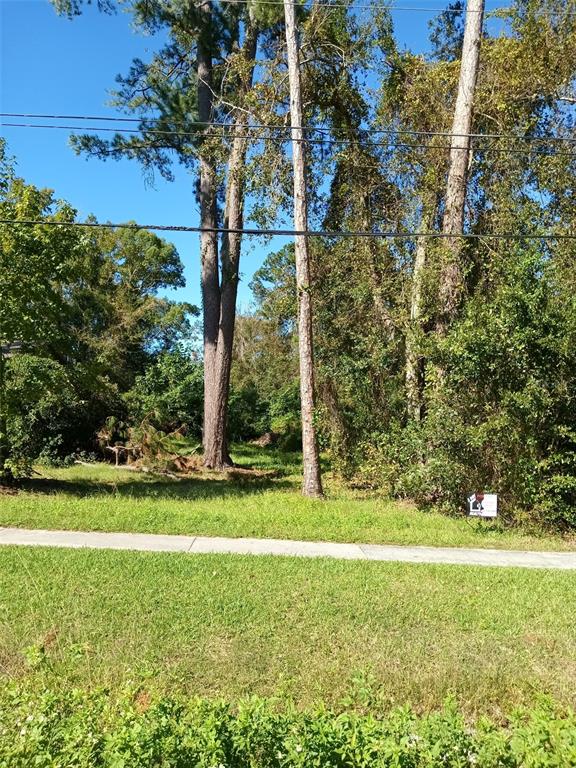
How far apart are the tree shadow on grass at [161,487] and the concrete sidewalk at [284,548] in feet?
9.40

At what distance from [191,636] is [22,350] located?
8392 mm

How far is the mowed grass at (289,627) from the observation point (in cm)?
402

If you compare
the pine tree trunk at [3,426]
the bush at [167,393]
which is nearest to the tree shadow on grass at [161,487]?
the pine tree trunk at [3,426]

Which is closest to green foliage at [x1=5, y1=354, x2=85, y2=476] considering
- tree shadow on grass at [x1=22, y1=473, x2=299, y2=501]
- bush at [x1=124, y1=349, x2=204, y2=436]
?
tree shadow on grass at [x1=22, y1=473, x2=299, y2=501]

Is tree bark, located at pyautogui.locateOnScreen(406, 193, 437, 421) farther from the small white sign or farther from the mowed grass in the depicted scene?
the mowed grass

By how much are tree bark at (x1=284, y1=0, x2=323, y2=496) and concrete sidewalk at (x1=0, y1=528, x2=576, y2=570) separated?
3442mm

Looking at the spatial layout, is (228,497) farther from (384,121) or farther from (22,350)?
(384,121)

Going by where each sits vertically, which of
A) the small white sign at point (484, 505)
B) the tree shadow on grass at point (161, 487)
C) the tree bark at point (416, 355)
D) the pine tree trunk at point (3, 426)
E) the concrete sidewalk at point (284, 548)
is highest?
the tree bark at point (416, 355)

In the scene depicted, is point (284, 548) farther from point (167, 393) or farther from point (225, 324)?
point (167, 393)

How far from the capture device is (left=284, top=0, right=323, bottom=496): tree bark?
11.3 m

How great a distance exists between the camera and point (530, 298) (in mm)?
8961

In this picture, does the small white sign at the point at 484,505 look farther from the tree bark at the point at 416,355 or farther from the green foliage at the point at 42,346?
the green foliage at the point at 42,346

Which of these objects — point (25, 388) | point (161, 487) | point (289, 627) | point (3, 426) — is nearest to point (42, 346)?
point (25, 388)

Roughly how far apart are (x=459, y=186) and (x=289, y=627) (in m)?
9.87
